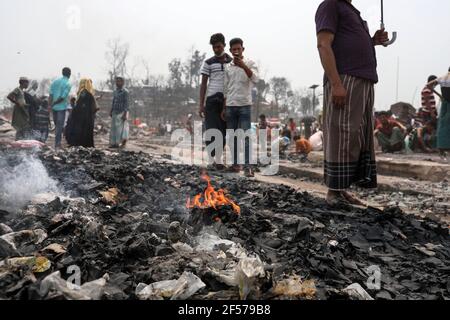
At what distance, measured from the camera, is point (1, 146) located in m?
6.32

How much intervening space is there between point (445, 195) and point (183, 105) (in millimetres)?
34381

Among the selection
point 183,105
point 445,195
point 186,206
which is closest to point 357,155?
point 186,206

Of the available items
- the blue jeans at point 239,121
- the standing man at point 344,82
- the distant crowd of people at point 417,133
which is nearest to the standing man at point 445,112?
the distant crowd of people at point 417,133

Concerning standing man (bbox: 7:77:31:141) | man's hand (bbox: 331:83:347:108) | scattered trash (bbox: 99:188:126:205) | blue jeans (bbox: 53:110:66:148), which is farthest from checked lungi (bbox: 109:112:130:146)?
man's hand (bbox: 331:83:347:108)

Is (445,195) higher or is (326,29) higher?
(326,29)

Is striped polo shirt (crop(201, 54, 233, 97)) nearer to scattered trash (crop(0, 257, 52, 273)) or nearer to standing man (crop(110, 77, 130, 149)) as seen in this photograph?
scattered trash (crop(0, 257, 52, 273))

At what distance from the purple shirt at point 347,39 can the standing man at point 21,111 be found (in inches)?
310

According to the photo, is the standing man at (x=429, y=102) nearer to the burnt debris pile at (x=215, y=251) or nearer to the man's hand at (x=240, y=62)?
the man's hand at (x=240, y=62)

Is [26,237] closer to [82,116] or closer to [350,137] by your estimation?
[350,137]

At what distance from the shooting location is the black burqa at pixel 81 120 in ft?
28.6

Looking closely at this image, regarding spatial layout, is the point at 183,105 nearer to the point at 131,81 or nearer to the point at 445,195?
the point at 131,81

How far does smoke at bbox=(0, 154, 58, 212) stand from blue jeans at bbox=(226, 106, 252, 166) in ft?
8.94

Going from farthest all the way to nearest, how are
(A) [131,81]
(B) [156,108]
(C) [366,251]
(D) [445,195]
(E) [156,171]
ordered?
1. (A) [131,81]
2. (B) [156,108]
3. (E) [156,171]
4. (D) [445,195]
5. (C) [366,251]

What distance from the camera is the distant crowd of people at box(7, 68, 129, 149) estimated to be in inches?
345
